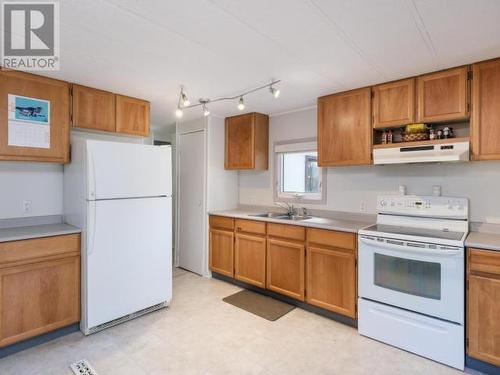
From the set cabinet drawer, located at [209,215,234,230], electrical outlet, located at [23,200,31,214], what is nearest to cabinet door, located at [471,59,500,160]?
cabinet drawer, located at [209,215,234,230]

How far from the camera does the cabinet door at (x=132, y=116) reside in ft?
10.1

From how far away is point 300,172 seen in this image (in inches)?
150

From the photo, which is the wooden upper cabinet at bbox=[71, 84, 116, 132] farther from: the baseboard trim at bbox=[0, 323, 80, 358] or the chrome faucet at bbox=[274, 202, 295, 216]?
the chrome faucet at bbox=[274, 202, 295, 216]

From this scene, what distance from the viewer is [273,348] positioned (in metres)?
2.33

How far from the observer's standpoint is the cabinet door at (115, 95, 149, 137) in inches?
121

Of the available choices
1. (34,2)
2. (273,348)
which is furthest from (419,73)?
(34,2)

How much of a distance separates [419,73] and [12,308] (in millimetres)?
3817

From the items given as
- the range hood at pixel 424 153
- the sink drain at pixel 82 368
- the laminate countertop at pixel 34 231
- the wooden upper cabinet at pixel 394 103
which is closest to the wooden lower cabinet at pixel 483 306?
the range hood at pixel 424 153

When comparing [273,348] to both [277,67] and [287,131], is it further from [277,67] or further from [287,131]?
[287,131]

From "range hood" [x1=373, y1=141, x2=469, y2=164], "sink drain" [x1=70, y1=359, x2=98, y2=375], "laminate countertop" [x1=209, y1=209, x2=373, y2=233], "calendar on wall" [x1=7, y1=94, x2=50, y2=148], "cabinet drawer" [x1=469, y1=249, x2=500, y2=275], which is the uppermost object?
"calendar on wall" [x1=7, y1=94, x2=50, y2=148]

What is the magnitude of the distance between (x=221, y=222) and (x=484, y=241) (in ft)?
8.97

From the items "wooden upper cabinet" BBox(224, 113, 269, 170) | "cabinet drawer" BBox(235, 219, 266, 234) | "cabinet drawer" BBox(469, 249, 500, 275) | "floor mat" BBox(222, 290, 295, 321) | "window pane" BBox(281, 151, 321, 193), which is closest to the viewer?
"cabinet drawer" BBox(469, 249, 500, 275)

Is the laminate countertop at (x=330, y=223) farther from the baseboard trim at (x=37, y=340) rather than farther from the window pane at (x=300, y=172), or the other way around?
the baseboard trim at (x=37, y=340)

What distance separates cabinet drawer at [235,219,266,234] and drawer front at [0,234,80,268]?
1760 mm
